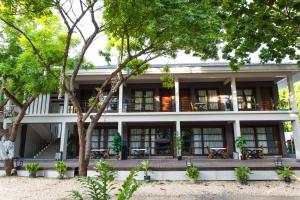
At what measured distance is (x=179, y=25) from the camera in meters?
6.70

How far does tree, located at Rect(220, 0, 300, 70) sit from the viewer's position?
7688 mm

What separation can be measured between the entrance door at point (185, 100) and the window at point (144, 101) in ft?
6.77

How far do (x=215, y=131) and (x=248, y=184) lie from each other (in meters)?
7.44

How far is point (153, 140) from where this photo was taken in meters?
16.8

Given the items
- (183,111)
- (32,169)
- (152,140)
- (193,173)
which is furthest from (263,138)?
(32,169)

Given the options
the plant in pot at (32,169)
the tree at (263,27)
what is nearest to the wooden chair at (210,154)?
the tree at (263,27)

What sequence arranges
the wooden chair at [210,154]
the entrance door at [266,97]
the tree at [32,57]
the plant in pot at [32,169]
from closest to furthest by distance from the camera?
the tree at [32,57]
the plant in pot at [32,169]
the wooden chair at [210,154]
the entrance door at [266,97]

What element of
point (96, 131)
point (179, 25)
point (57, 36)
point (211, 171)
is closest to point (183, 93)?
point (96, 131)

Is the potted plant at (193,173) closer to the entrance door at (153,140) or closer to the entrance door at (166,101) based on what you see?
the entrance door at (153,140)

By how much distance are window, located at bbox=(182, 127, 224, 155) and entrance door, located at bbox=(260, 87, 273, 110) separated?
11.6ft

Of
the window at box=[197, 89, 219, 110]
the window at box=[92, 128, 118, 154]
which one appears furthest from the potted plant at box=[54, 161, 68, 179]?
the window at box=[197, 89, 219, 110]

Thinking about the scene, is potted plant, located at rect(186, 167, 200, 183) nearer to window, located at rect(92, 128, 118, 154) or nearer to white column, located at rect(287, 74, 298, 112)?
window, located at rect(92, 128, 118, 154)

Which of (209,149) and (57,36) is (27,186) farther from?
(209,149)

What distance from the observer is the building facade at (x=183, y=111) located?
49.7 ft
